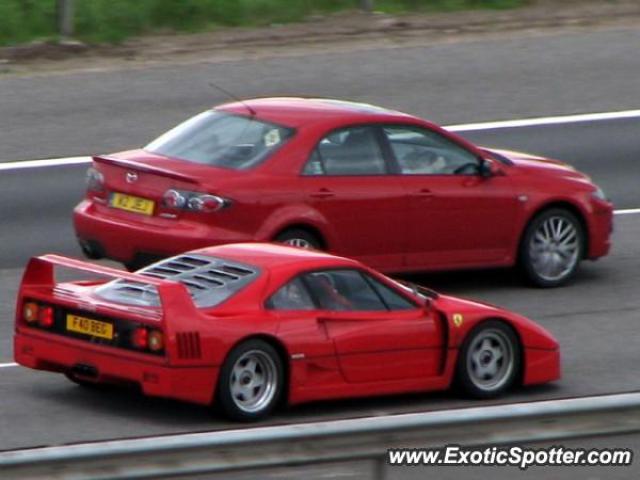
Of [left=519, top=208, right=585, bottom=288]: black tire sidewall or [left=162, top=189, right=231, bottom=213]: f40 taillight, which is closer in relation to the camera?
[left=162, top=189, right=231, bottom=213]: f40 taillight

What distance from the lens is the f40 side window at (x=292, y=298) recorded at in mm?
11219

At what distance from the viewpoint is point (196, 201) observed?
1372cm

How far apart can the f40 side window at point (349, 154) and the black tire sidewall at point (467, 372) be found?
9.40 ft

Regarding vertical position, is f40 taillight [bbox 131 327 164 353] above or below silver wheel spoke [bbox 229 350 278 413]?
above

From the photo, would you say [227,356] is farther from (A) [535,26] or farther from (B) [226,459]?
(A) [535,26]

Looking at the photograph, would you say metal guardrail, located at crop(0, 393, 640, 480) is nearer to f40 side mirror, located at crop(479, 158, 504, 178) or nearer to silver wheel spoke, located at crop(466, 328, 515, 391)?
silver wheel spoke, located at crop(466, 328, 515, 391)

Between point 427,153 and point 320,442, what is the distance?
8.77 meters

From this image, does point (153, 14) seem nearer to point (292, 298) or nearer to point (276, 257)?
point (276, 257)

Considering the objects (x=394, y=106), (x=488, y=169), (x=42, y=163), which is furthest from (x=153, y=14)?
(x=488, y=169)

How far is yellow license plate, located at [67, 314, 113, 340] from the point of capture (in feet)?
35.8

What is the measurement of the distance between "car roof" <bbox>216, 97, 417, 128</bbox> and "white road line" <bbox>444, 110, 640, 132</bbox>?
20.3 ft

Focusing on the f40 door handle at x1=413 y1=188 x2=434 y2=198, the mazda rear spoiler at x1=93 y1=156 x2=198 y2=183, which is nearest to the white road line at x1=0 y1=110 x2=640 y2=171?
the f40 door handle at x1=413 y1=188 x2=434 y2=198

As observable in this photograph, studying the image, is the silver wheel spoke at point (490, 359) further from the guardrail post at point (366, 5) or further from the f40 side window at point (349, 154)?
the guardrail post at point (366, 5)

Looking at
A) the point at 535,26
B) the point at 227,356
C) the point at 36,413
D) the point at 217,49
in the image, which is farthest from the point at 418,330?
the point at 535,26
